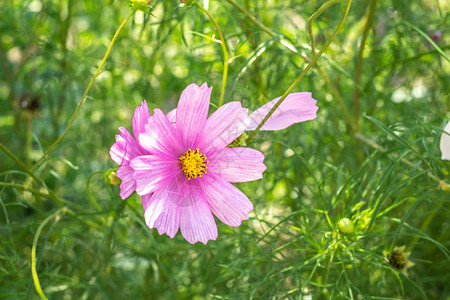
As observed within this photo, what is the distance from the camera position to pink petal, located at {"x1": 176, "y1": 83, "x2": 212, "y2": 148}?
1.55 ft

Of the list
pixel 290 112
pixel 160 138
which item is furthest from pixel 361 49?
pixel 160 138

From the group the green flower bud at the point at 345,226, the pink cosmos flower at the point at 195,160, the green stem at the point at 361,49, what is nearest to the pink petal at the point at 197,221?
the pink cosmos flower at the point at 195,160

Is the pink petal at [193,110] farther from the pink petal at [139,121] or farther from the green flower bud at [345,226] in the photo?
the green flower bud at [345,226]

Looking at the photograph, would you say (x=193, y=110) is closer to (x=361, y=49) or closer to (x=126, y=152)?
(x=126, y=152)

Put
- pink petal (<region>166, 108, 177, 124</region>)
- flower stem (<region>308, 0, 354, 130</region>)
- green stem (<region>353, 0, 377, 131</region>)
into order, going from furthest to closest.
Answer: green stem (<region>353, 0, 377, 131</region>) → pink petal (<region>166, 108, 177, 124</region>) → flower stem (<region>308, 0, 354, 130</region>)

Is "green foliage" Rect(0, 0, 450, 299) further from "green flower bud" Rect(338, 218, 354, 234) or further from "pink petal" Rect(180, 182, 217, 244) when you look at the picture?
"pink petal" Rect(180, 182, 217, 244)

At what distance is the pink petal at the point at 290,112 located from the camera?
0.49m

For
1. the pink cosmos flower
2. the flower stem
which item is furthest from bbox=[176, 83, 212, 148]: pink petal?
the flower stem

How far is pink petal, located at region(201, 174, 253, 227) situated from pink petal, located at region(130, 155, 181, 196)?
5cm

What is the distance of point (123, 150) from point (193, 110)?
0.27ft

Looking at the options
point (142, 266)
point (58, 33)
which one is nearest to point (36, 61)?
point (58, 33)

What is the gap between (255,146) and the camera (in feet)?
2.41

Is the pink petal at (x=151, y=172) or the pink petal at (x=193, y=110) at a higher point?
the pink petal at (x=193, y=110)

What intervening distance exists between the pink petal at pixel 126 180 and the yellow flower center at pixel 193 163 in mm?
66
